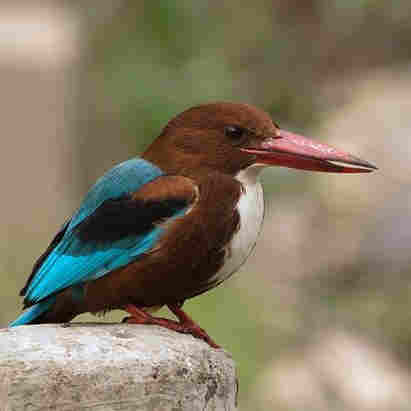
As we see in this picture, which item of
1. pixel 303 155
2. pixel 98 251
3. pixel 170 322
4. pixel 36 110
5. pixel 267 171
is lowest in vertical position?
pixel 267 171

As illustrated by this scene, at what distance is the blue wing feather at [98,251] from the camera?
2828mm

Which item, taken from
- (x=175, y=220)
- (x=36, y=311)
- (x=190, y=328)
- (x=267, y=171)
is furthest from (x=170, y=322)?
(x=267, y=171)

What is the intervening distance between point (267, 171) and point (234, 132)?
4456 millimetres

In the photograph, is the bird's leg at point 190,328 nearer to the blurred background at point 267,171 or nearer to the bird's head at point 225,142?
the bird's head at point 225,142

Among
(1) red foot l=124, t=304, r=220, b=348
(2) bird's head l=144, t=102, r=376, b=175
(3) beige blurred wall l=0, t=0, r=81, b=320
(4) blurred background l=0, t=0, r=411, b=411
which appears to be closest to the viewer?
(1) red foot l=124, t=304, r=220, b=348

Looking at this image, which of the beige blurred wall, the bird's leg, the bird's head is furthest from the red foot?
the beige blurred wall

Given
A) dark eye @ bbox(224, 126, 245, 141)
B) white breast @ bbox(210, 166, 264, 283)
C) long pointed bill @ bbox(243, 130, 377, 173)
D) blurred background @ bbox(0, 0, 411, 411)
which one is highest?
dark eye @ bbox(224, 126, 245, 141)

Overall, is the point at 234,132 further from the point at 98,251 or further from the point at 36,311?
the point at 36,311

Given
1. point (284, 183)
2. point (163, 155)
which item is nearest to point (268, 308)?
point (284, 183)

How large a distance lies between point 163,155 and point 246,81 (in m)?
5.59

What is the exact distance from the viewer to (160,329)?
264cm

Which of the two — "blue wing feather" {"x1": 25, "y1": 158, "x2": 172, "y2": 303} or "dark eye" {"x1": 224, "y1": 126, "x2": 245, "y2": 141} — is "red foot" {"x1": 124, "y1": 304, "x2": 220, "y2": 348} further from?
"dark eye" {"x1": 224, "y1": 126, "x2": 245, "y2": 141}

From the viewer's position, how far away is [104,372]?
2268 mm

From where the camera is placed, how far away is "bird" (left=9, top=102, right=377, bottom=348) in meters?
2.78
